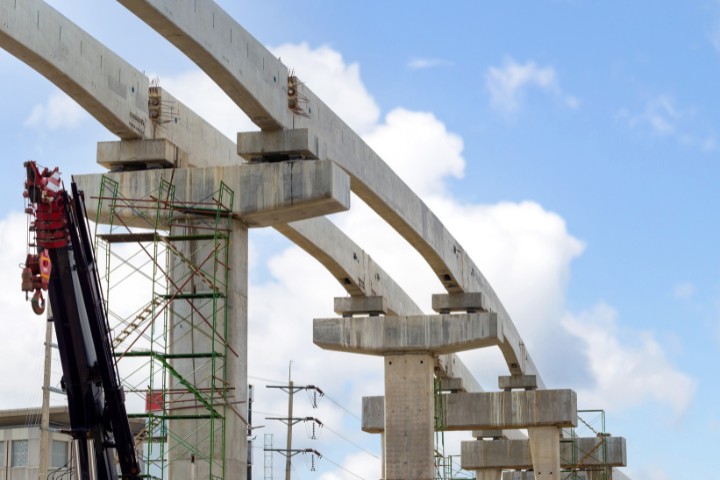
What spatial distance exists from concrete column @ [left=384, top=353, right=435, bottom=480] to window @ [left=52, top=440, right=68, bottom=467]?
23.4 metres

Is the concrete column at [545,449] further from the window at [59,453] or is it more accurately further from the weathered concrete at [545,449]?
the window at [59,453]

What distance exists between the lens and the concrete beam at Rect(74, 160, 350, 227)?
2744 cm

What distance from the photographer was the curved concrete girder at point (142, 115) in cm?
2355

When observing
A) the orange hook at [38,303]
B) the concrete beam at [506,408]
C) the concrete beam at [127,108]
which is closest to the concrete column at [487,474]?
the concrete beam at [506,408]

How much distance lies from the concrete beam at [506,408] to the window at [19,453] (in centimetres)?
1805

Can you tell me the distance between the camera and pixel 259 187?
27938 mm

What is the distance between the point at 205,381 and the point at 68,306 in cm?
766

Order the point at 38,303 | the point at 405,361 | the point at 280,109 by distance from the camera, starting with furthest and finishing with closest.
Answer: the point at 405,361, the point at 280,109, the point at 38,303

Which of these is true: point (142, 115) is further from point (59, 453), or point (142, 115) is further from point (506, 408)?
point (59, 453)

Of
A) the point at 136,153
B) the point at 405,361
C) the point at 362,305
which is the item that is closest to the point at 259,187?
the point at 136,153

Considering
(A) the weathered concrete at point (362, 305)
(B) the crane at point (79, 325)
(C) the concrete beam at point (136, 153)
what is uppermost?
(C) the concrete beam at point (136, 153)

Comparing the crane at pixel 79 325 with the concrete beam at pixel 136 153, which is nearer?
the crane at pixel 79 325

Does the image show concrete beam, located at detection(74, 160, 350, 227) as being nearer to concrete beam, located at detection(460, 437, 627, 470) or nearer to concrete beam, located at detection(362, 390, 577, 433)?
concrete beam, located at detection(362, 390, 577, 433)

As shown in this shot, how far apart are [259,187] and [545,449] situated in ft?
97.5
